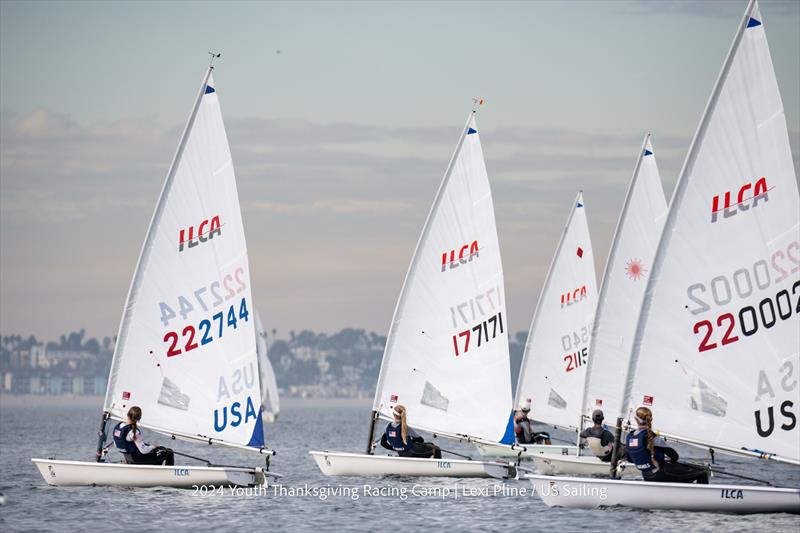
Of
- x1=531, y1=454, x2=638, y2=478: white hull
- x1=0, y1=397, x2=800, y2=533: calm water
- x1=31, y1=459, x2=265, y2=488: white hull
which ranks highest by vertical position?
x1=531, y1=454, x2=638, y2=478: white hull

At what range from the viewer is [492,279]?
109 feet

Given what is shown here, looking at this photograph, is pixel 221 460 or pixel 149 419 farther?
pixel 221 460

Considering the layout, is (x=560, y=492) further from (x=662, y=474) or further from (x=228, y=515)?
(x=228, y=515)

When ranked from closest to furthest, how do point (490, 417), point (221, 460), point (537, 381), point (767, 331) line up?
point (767, 331)
point (490, 417)
point (537, 381)
point (221, 460)

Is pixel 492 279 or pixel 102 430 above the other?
pixel 492 279

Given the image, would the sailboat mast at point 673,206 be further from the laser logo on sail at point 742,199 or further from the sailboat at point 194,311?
the sailboat at point 194,311

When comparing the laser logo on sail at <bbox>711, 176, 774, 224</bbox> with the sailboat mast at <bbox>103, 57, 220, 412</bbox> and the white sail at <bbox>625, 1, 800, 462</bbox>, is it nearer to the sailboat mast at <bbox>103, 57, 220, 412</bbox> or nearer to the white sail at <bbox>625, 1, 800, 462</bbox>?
the white sail at <bbox>625, 1, 800, 462</bbox>

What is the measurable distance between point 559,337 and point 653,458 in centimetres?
2067

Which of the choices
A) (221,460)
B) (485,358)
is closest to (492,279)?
(485,358)

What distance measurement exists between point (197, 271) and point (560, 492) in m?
9.18

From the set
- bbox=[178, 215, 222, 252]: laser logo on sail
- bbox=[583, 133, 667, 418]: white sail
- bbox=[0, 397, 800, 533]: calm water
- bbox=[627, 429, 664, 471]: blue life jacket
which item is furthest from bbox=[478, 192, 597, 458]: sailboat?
bbox=[627, 429, 664, 471]: blue life jacket

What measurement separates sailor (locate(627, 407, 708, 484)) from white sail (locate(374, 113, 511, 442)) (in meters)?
9.22

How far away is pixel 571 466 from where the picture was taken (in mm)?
32875

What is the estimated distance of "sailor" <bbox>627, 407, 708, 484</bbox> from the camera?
23531mm
